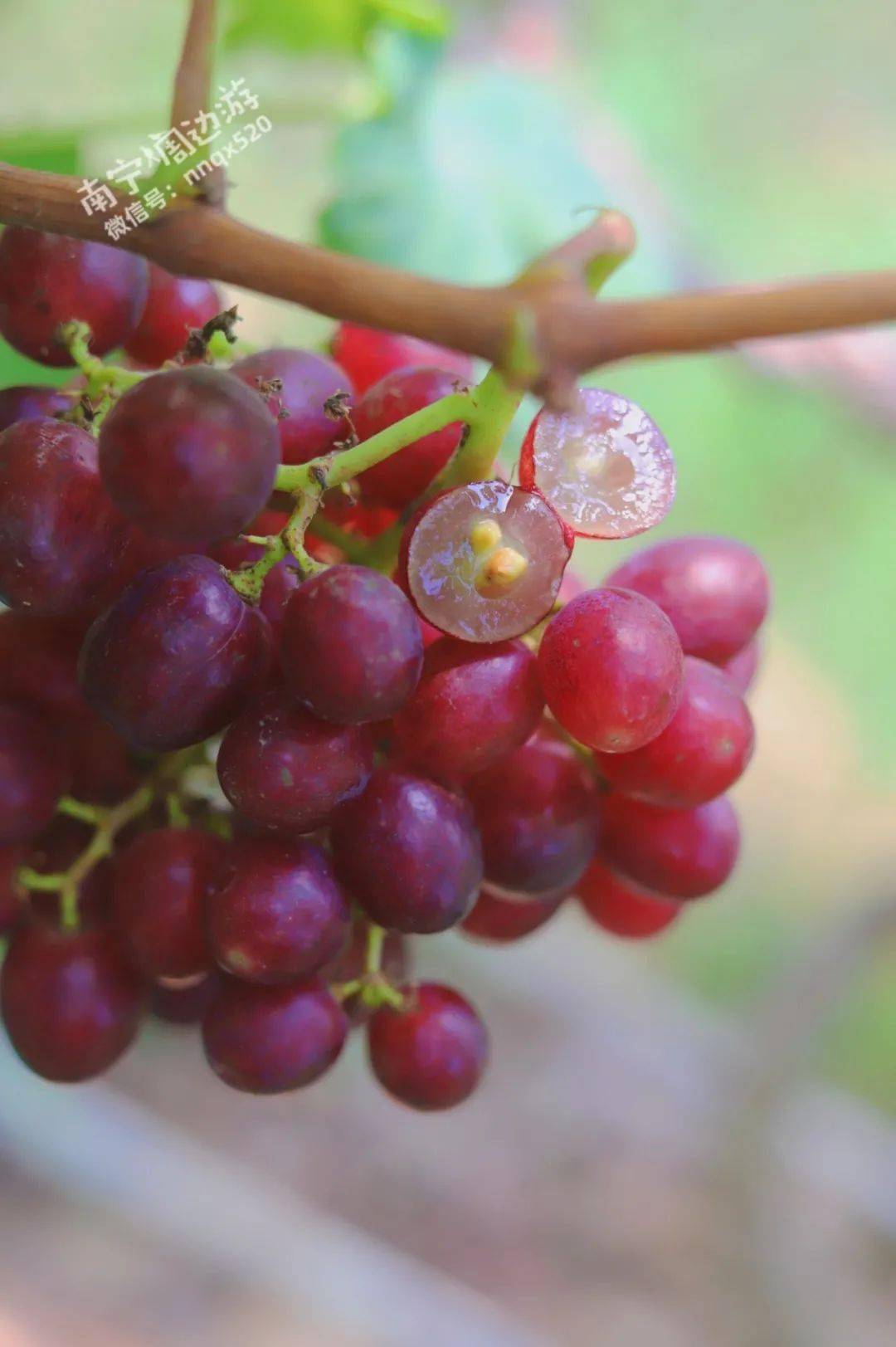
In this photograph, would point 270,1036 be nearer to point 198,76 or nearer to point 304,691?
point 304,691

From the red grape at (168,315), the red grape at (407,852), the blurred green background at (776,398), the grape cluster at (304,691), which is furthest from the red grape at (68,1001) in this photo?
the blurred green background at (776,398)

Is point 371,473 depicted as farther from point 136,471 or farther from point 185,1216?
point 185,1216

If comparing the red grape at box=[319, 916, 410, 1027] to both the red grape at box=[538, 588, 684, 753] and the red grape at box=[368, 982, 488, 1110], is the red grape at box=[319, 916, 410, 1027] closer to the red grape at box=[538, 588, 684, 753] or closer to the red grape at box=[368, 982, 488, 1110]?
the red grape at box=[368, 982, 488, 1110]

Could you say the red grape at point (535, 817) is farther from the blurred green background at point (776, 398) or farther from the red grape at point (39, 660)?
the blurred green background at point (776, 398)

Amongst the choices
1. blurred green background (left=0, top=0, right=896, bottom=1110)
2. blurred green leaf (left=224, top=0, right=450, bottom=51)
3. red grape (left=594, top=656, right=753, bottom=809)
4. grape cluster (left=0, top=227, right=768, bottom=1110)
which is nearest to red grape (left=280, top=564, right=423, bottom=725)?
grape cluster (left=0, top=227, right=768, bottom=1110)

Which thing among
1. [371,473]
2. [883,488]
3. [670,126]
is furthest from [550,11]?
[371,473]
